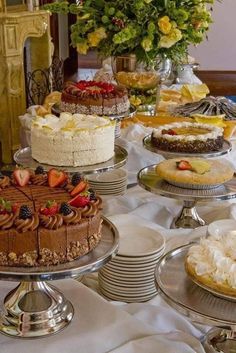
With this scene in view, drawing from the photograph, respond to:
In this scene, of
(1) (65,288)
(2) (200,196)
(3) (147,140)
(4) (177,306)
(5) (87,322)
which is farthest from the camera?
(3) (147,140)

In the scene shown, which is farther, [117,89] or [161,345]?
[117,89]

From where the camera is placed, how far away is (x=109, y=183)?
2084 mm

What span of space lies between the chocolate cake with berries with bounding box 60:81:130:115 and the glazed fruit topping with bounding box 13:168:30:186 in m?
0.84

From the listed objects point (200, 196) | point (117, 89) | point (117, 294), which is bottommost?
point (117, 294)

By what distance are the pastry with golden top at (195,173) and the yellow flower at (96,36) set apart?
103 cm

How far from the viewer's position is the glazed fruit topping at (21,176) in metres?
1.43

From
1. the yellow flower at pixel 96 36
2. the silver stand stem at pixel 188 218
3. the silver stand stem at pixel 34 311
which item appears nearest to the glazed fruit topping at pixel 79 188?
the silver stand stem at pixel 34 311

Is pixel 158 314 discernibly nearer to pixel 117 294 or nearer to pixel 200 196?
pixel 117 294

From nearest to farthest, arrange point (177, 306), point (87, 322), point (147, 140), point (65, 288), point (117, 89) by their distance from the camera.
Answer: point (177, 306), point (87, 322), point (65, 288), point (147, 140), point (117, 89)

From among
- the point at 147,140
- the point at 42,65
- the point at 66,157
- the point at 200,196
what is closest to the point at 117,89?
the point at 147,140

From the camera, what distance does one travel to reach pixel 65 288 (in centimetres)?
137

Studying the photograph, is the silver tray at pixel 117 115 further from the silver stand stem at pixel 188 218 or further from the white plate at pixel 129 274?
the white plate at pixel 129 274

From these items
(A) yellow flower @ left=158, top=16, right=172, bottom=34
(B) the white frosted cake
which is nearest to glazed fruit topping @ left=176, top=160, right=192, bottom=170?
(B) the white frosted cake

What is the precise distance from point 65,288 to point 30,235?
0.23 metres
